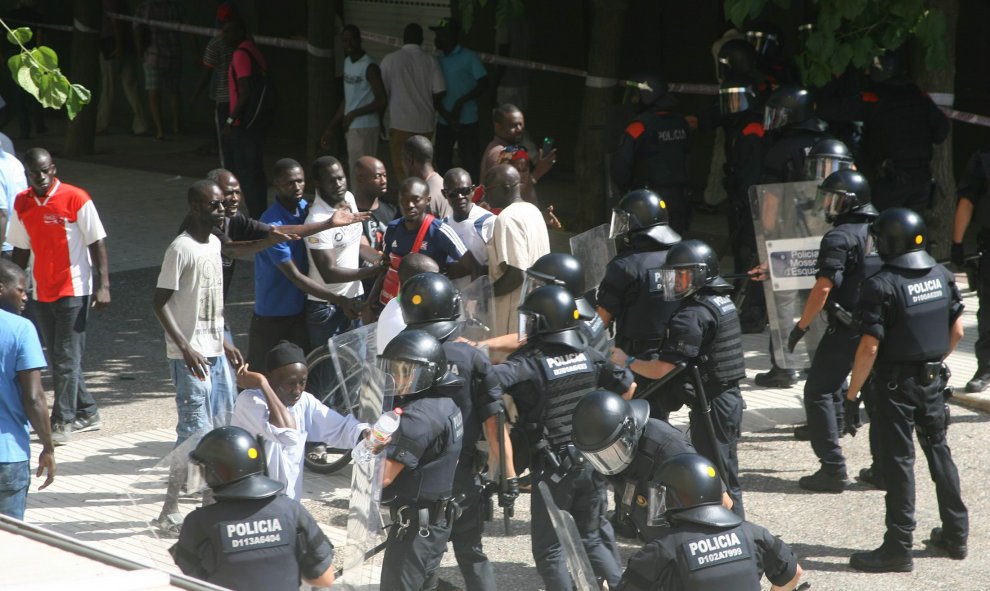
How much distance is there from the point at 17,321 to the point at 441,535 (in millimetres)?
2041

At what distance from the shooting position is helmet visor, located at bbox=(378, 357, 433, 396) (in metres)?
5.20

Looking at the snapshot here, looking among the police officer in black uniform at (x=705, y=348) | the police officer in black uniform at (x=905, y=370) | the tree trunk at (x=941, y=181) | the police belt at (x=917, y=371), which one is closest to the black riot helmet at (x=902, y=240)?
the police officer in black uniform at (x=905, y=370)

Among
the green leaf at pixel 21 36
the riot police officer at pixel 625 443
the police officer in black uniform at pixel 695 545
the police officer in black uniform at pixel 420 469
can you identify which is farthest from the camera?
the green leaf at pixel 21 36

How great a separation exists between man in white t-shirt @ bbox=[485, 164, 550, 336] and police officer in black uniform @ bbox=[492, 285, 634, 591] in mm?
1465

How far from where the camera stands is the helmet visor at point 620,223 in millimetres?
7176

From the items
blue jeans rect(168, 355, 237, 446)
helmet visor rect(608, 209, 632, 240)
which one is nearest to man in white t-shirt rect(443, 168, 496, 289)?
helmet visor rect(608, 209, 632, 240)

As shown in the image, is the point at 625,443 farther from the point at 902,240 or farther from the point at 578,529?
the point at 902,240

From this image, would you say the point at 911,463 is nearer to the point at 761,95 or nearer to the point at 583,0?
the point at 761,95

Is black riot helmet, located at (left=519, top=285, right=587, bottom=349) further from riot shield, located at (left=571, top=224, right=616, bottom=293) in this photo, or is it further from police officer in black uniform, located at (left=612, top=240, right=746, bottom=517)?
riot shield, located at (left=571, top=224, right=616, bottom=293)

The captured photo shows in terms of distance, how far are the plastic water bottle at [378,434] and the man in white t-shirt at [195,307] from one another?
171 centimetres

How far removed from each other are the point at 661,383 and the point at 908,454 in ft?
4.18

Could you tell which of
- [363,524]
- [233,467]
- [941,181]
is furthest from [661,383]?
[941,181]

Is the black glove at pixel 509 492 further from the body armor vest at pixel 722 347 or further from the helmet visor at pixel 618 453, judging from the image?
the body armor vest at pixel 722 347

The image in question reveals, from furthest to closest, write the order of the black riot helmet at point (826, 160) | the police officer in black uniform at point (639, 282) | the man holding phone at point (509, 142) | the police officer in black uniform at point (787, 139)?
1. the police officer in black uniform at point (787, 139)
2. the man holding phone at point (509, 142)
3. the black riot helmet at point (826, 160)
4. the police officer in black uniform at point (639, 282)
